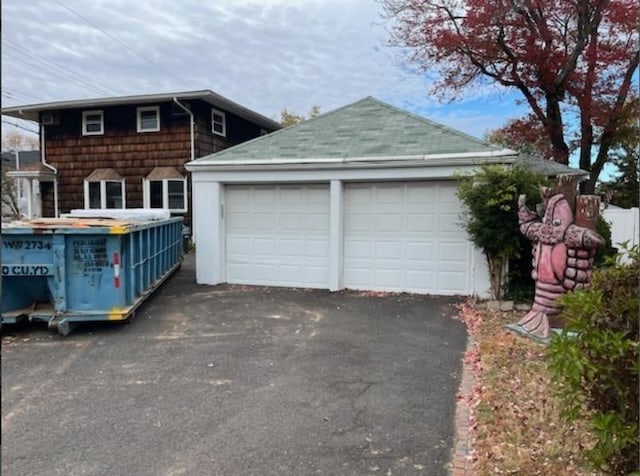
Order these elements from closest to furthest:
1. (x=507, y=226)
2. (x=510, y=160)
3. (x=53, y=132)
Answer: (x=507, y=226), (x=510, y=160), (x=53, y=132)

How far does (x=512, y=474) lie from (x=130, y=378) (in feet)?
12.3

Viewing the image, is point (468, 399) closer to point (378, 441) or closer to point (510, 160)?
point (378, 441)

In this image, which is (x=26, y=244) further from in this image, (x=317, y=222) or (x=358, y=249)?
(x=358, y=249)

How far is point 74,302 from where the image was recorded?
6.50 metres

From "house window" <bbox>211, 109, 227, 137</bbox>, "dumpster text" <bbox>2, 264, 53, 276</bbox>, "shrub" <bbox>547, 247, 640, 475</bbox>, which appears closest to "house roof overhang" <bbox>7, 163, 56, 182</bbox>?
"house window" <bbox>211, 109, 227, 137</bbox>

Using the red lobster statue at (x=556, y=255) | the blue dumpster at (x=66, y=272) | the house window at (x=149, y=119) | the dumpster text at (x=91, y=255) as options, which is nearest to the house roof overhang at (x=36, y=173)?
the house window at (x=149, y=119)

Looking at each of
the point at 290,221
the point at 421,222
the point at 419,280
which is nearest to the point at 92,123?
the point at 290,221

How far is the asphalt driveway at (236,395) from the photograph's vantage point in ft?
11.1

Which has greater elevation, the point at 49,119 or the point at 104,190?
the point at 49,119

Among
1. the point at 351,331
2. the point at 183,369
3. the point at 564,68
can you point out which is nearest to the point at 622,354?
the point at 183,369

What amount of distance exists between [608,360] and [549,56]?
1436 cm

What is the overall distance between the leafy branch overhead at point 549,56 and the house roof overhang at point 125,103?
6.33 m

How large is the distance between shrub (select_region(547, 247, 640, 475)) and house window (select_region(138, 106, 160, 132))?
16.8 meters

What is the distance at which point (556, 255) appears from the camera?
6.25 m
